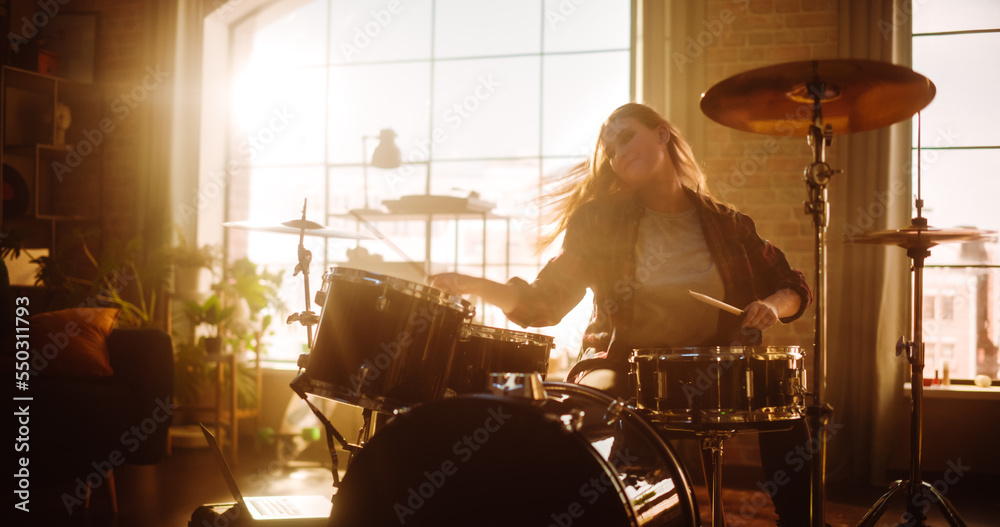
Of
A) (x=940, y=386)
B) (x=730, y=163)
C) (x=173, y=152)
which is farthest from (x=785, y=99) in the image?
(x=173, y=152)

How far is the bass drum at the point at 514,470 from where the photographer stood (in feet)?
4.52

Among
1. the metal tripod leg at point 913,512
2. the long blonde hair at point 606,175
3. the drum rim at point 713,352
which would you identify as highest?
the long blonde hair at point 606,175

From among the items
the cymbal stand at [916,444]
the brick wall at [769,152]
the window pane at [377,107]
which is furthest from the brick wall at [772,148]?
the window pane at [377,107]

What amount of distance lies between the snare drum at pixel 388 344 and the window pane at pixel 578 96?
276cm

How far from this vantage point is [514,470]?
1414 mm

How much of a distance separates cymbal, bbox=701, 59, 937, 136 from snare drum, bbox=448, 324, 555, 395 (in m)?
0.76

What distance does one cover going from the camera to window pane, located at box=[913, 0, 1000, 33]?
3734 mm

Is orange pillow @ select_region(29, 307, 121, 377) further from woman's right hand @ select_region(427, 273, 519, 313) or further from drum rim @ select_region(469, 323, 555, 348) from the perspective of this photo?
drum rim @ select_region(469, 323, 555, 348)

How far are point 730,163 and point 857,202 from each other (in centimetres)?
60

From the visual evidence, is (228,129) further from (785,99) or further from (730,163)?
(785,99)

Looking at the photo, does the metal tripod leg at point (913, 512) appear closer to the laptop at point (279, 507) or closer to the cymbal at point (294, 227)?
the laptop at point (279, 507)

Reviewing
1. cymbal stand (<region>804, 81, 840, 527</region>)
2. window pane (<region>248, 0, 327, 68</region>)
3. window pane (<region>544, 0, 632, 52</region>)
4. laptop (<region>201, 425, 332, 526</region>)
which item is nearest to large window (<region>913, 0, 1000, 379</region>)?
window pane (<region>544, 0, 632, 52</region>)

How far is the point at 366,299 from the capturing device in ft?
5.72

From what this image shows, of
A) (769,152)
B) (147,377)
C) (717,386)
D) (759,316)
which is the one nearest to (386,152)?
(147,377)
